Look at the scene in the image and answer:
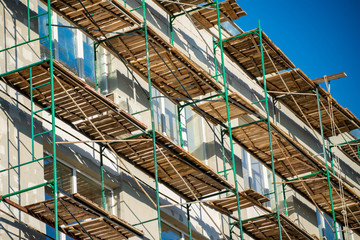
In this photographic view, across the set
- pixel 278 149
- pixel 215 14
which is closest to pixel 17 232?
pixel 215 14

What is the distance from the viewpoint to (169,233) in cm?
2567

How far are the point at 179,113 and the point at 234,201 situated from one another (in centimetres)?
299

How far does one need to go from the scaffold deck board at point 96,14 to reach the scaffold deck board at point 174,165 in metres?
3.10

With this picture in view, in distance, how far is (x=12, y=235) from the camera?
1878 cm

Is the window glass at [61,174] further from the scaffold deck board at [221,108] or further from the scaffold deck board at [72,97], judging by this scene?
the scaffold deck board at [221,108]

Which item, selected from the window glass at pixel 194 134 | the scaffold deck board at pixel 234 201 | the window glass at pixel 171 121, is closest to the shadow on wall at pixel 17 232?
the scaffold deck board at pixel 234 201

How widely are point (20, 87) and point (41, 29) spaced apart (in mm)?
3041

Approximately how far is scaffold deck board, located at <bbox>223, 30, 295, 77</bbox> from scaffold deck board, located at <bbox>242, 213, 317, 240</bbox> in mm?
5180

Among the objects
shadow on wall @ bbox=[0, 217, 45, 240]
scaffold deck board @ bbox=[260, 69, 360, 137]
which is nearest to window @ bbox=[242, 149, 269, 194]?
scaffold deck board @ bbox=[260, 69, 360, 137]

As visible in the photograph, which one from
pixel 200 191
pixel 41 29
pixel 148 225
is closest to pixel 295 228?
pixel 200 191

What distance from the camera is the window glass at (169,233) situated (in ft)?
83.3

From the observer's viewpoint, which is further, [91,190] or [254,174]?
[254,174]

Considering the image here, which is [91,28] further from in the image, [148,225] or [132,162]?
[148,225]

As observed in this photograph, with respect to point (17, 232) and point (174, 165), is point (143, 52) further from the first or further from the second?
point (17, 232)
